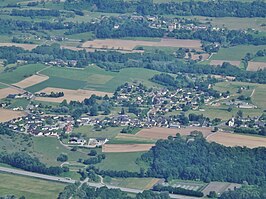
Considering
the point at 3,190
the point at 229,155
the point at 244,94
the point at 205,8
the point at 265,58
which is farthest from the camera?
the point at 205,8

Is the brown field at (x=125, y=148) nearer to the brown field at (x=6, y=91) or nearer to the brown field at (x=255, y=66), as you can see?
the brown field at (x=6, y=91)

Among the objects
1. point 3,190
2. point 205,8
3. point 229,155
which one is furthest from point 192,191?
point 205,8

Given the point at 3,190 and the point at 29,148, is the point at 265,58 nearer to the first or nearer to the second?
the point at 29,148

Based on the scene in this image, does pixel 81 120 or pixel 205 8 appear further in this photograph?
pixel 205 8

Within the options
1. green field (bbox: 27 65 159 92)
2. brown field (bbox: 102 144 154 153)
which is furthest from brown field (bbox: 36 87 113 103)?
brown field (bbox: 102 144 154 153)

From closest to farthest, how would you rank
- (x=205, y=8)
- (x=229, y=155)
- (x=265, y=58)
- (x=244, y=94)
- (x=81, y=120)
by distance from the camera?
(x=229, y=155)
(x=81, y=120)
(x=244, y=94)
(x=265, y=58)
(x=205, y=8)

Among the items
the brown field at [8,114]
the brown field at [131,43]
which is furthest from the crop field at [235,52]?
the brown field at [8,114]

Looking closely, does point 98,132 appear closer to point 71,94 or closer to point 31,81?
point 71,94

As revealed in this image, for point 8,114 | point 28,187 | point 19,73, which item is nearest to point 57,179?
point 28,187
